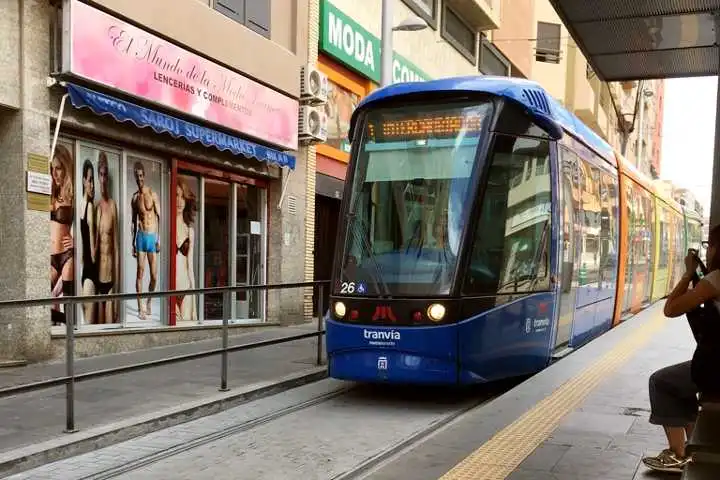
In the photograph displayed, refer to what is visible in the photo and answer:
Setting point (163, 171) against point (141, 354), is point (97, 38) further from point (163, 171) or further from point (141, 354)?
point (141, 354)

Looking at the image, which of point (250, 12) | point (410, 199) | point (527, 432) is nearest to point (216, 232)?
point (250, 12)

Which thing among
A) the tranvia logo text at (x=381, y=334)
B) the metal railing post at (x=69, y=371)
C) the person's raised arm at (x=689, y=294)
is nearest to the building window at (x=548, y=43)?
the tranvia logo text at (x=381, y=334)

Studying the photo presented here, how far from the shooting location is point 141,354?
741 cm

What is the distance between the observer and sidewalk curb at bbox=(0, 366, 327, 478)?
17.2 ft

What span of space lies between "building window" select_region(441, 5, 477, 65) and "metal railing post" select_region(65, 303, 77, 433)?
60.6 feet

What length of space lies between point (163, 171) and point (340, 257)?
197 inches

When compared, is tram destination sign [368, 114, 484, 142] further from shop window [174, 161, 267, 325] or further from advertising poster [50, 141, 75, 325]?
advertising poster [50, 141, 75, 325]

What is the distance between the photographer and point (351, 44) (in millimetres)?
16719

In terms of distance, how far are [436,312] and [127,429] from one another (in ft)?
9.81

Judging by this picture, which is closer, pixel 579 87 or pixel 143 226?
pixel 143 226

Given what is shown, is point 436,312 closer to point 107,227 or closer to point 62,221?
point 62,221

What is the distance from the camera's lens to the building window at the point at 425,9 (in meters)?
19.4

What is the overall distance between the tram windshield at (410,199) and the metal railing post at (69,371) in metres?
2.66

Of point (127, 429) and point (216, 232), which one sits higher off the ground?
point (216, 232)
